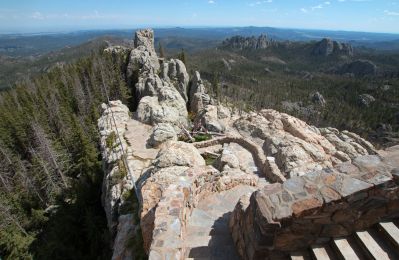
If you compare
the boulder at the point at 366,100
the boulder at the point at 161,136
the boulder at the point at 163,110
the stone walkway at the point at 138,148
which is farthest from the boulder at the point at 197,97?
the boulder at the point at 366,100

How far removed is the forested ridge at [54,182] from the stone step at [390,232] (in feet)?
76.2

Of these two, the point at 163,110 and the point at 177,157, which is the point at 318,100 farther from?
the point at 177,157

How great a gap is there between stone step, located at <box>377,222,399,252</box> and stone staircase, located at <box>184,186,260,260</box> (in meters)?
4.80

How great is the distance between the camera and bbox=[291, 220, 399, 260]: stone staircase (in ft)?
23.7

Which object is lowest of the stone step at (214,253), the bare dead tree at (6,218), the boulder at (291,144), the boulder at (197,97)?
the bare dead tree at (6,218)

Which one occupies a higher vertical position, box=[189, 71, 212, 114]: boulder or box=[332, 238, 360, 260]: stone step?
box=[332, 238, 360, 260]: stone step

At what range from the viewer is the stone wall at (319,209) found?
24.8ft

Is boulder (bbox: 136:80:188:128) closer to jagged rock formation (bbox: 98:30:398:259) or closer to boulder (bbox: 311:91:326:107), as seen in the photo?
jagged rock formation (bbox: 98:30:398:259)

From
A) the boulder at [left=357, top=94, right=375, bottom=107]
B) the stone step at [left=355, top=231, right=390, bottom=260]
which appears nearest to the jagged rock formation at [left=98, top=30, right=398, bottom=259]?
the stone step at [left=355, top=231, right=390, bottom=260]

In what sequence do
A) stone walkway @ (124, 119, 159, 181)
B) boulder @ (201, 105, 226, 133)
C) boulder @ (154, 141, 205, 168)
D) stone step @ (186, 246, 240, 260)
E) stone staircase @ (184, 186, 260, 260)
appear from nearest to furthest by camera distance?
stone step @ (186, 246, 240, 260), stone staircase @ (184, 186, 260, 260), boulder @ (154, 141, 205, 168), stone walkway @ (124, 119, 159, 181), boulder @ (201, 105, 226, 133)

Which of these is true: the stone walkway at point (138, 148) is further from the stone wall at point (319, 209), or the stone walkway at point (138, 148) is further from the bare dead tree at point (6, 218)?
the bare dead tree at point (6, 218)

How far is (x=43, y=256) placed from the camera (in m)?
28.9

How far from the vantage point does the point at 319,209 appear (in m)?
7.62

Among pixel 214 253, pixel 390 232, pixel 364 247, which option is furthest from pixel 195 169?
pixel 390 232
